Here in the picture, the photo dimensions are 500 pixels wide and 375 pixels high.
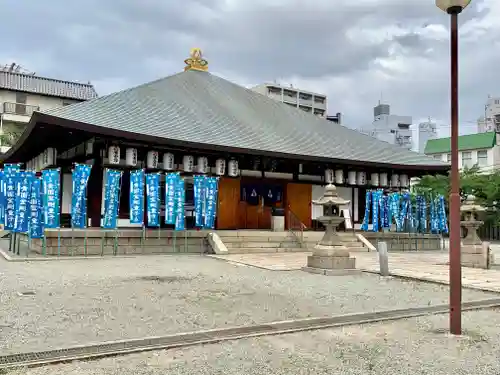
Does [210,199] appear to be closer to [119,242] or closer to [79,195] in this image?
[119,242]

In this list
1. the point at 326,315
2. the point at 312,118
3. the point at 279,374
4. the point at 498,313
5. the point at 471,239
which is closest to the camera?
the point at 279,374

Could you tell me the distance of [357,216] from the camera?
76.2 feet

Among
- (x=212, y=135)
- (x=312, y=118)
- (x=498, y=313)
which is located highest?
(x=312, y=118)

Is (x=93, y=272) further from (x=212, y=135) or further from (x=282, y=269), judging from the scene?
(x=212, y=135)

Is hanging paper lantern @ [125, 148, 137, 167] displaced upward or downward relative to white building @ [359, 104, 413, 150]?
downward

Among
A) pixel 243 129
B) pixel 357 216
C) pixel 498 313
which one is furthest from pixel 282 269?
pixel 357 216

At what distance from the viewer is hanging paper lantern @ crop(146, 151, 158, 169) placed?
Answer: 17.2 metres

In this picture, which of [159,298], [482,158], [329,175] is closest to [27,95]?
[329,175]

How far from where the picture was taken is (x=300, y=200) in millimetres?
21844

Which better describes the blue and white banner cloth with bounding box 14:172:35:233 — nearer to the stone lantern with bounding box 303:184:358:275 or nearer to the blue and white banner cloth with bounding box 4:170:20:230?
the blue and white banner cloth with bounding box 4:170:20:230

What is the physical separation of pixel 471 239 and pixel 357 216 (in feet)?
26.7

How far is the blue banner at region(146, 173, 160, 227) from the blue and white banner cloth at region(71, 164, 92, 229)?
2.08m

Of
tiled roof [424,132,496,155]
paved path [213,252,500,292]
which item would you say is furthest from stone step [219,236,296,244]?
tiled roof [424,132,496,155]

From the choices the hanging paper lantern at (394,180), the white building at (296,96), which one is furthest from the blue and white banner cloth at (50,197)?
the white building at (296,96)
